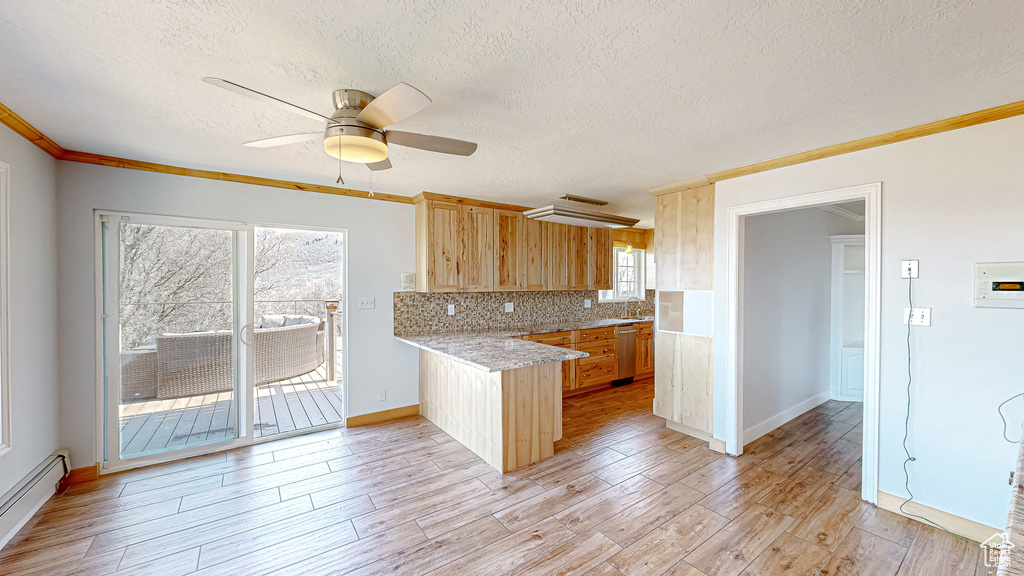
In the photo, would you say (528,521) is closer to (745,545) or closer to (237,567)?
(745,545)

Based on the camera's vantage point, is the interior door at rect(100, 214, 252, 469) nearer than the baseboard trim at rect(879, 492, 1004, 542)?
No

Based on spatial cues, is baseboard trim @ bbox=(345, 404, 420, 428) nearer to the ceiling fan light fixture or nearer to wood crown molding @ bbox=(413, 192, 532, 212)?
Result: wood crown molding @ bbox=(413, 192, 532, 212)

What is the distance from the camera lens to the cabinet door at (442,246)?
13.4 ft

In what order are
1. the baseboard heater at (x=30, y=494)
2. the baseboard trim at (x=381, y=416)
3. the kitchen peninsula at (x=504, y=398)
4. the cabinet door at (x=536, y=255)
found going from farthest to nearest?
1. the cabinet door at (x=536, y=255)
2. the baseboard trim at (x=381, y=416)
3. the kitchen peninsula at (x=504, y=398)
4. the baseboard heater at (x=30, y=494)

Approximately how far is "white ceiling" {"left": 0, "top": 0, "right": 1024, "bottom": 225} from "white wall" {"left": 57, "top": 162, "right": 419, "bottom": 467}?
0.45 metres

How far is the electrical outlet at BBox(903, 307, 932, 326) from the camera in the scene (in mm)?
2291

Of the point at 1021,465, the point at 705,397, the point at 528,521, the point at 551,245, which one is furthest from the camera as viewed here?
the point at 551,245

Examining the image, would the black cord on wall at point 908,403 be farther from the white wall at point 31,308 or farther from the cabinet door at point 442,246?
the white wall at point 31,308

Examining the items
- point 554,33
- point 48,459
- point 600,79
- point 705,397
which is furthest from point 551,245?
point 48,459

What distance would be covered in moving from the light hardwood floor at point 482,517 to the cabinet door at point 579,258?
A: 230 cm

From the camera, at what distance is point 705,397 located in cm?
351

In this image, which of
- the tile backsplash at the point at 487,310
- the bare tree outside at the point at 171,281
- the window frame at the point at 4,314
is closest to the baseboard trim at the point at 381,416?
the tile backsplash at the point at 487,310

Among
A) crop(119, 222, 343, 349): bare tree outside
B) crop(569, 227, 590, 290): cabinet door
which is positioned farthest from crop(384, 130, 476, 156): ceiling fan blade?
crop(569, 227, 590, 290): cabinet door

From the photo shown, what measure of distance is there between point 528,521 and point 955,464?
241cm
